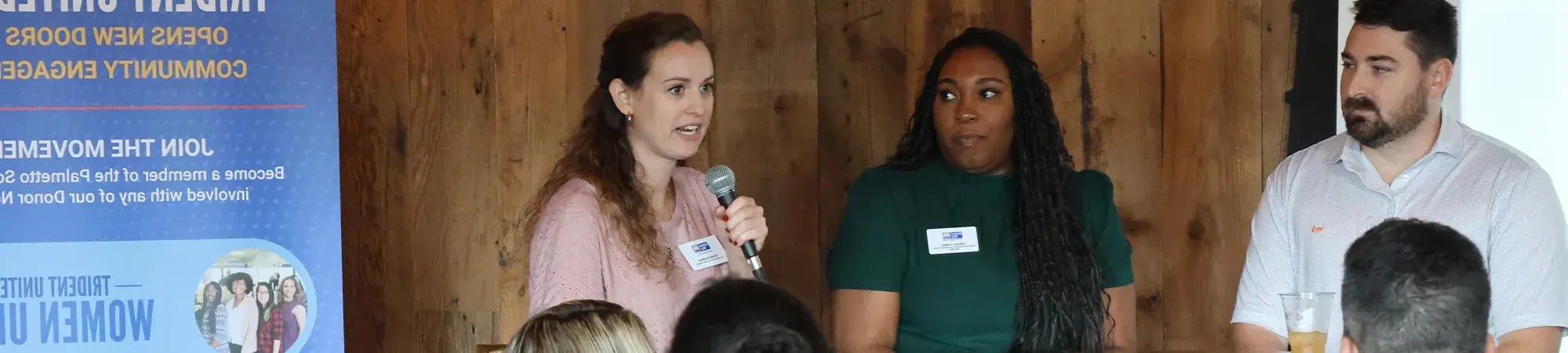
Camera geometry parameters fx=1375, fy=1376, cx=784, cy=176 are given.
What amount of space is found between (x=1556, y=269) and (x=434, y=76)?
2.79m

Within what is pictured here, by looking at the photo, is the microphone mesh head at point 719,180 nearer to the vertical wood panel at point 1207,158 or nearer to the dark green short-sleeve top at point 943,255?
the dark green short-sleeve top at point 943,255

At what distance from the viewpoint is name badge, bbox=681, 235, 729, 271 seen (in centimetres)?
279

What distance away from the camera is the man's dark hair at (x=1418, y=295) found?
2.29 meters

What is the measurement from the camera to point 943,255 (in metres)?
3.14

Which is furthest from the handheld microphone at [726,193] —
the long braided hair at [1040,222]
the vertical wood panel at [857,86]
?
the vertical wood panel at [857,86]

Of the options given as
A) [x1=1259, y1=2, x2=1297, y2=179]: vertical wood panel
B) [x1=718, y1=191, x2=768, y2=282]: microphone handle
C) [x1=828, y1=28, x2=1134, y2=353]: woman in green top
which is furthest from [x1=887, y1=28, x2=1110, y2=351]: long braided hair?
[x1=1259, y1=2, x2=1297, y2=179]: vertical wood panel

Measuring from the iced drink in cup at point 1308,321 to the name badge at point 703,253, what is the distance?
1.10 m

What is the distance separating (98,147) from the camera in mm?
3209

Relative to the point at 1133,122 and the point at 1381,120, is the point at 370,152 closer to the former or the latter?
the point at 1133,122

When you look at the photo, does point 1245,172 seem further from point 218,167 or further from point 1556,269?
point 218,167

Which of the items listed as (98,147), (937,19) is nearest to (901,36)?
(937,19)

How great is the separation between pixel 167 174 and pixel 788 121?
167 centimetres

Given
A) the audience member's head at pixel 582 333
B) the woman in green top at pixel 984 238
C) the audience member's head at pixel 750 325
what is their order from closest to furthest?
the audience member's head at pixel 582 333 < the audience member's head at pixel 750 325 < the woman in green top at pixel 984 238

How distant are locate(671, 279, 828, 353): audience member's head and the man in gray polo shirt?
1.07m
